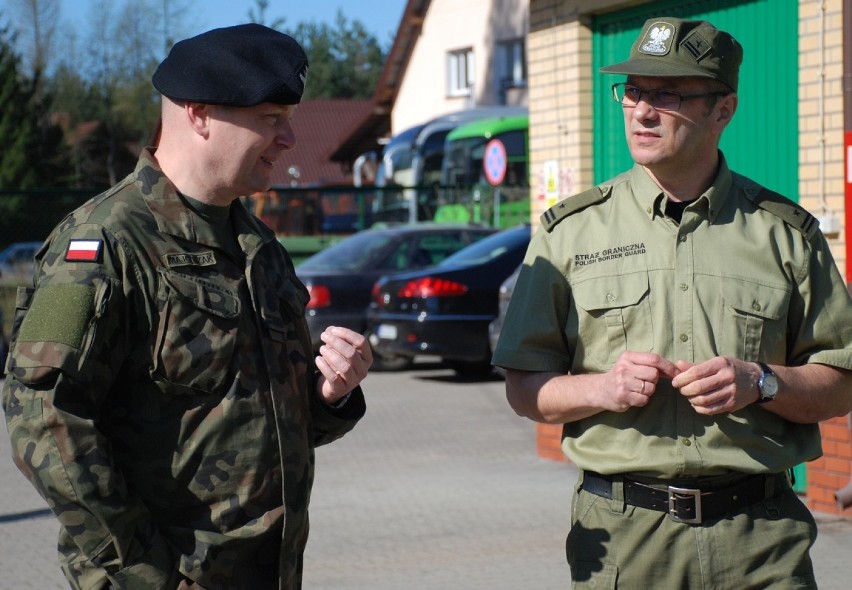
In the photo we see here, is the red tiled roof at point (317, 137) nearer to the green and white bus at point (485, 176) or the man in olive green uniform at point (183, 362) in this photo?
the green and white bus at point (485, 176)

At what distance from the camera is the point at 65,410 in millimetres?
2525

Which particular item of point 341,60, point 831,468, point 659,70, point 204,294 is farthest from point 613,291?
point 341,60

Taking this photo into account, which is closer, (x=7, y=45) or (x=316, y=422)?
(x=316, y=422)

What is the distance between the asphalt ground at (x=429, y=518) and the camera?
20.4 feet

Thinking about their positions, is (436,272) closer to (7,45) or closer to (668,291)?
(668,291)

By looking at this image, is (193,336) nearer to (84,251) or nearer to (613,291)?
(84,251)

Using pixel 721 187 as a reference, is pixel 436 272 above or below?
below

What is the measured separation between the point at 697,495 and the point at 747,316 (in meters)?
0.46

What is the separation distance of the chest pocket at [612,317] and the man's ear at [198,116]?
3.61 feet

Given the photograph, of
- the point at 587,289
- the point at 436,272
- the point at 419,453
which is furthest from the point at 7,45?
the point at 587,289

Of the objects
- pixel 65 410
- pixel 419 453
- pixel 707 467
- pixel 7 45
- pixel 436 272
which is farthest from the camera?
pixel 7 45

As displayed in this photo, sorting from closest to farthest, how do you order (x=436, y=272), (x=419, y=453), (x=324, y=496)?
(x=324, y=496)
(x=419, y=453)
(x=436, y=272)

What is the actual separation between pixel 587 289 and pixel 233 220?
95 centimetres

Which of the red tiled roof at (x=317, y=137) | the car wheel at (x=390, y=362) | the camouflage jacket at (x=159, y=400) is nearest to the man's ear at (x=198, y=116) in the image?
the camouflage jacket at (x=159, y=400)
